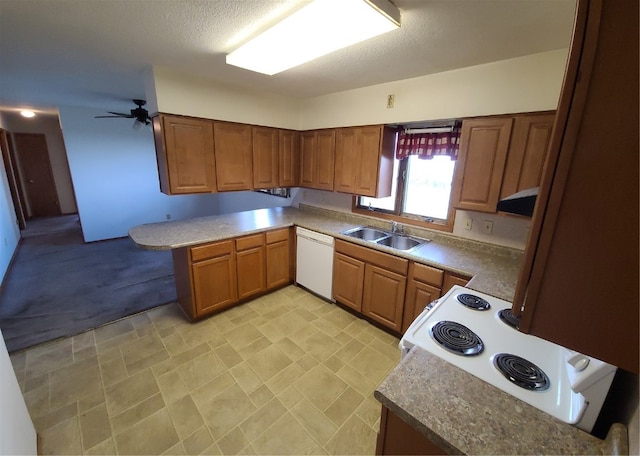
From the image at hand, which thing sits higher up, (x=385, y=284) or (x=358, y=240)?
(x=358, y=240)

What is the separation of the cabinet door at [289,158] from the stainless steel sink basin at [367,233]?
1163 millimetres

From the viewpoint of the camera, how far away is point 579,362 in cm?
89

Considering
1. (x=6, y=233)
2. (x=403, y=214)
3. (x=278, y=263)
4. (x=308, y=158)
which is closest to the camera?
(x=403, y=214)

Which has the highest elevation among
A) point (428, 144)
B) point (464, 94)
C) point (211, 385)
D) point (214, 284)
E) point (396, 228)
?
point (464, 94)

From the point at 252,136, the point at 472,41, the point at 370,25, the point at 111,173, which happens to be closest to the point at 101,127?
the point at 111,173

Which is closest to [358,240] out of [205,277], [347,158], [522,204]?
[347,158]

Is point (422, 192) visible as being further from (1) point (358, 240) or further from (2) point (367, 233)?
(1) point (358, 240)

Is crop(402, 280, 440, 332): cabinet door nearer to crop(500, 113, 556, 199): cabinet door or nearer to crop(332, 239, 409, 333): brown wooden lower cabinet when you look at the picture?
crop(332, 239, 409, 333): brown wooden lower cabinet

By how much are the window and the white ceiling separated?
0.83 metres

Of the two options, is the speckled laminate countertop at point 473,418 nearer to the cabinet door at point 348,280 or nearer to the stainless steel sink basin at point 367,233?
the cabinet door at point 348,280

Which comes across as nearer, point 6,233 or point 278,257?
point 278,257

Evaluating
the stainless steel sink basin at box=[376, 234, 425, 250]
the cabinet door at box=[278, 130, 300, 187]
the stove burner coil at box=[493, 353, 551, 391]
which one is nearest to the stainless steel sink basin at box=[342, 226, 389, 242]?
the stainless steel sink basin at box=[376, 234, 425, 250]

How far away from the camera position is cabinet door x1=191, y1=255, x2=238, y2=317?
2597 mm

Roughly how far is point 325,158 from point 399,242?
1.36m
